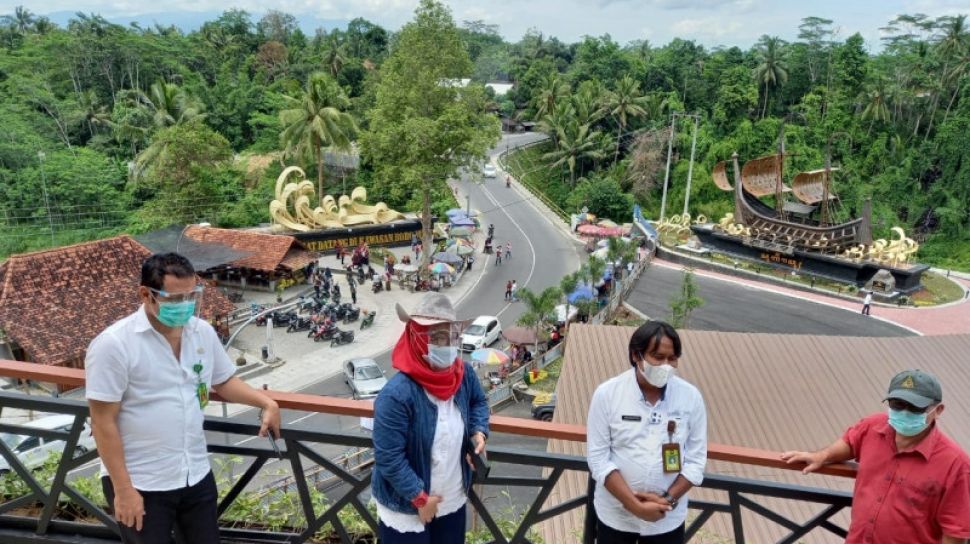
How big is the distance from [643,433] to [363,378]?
1401cm

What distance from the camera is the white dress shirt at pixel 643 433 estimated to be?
8.47 feet

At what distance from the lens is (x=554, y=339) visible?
63.9 ft

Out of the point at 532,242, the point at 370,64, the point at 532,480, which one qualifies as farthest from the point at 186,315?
the point at 370,64

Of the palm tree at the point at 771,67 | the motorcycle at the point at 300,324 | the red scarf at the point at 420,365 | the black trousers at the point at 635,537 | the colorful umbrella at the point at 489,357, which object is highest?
the palm tree at the point at 771,67

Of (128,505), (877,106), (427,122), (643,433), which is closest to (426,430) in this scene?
(643,433)

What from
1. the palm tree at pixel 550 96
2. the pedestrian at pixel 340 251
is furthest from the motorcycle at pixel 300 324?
the palm tree at pixel 550 96

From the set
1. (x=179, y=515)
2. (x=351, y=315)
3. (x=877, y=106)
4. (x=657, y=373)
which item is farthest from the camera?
(x=877, y=106)

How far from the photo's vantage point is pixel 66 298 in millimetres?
16547

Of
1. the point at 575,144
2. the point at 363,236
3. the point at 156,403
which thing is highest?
the point at 156,403

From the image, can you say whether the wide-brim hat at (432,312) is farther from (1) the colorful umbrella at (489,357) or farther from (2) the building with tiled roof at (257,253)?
(2) the building with tiled roof at (257,253)

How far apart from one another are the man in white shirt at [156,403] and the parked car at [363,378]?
12931 mm

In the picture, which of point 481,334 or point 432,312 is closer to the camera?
point 432,312

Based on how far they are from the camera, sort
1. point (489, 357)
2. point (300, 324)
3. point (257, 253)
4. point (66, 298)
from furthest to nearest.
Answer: point (257, 253) → point (300, 324) → point (66, 298) → point (489, 357)

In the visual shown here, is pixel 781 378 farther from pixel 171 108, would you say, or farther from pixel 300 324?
pixel 171 108
